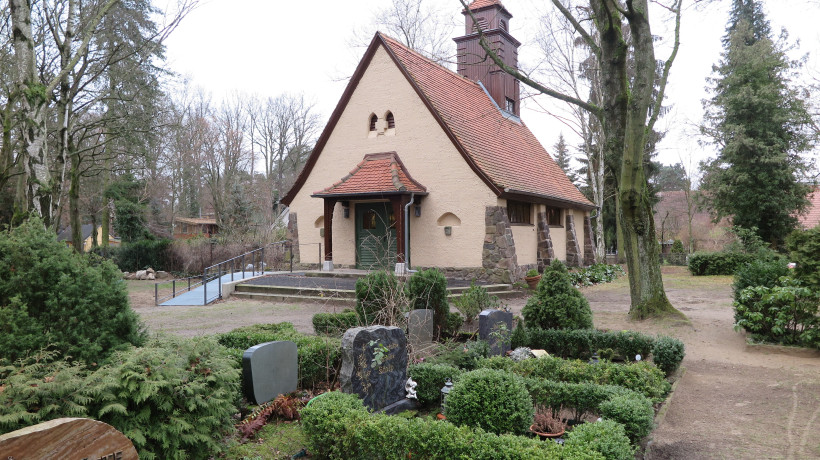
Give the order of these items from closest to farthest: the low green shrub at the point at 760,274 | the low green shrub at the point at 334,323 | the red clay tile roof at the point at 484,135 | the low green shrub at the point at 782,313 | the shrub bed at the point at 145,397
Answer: the shrub bed at the point at 145,397 → the low green shrub at the point at 782,313 → the low green shrub at the point at 334,323 → the low green shrub at the point at 760,274 → the red clay tile roof at the point at 484,135

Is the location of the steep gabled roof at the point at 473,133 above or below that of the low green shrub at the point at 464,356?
above

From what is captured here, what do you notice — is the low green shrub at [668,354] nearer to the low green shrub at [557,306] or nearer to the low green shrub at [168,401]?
the low green shrub at [557,306]

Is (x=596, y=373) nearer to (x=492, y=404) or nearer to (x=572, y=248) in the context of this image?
(x=492, y=404)

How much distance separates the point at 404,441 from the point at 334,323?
176 inches

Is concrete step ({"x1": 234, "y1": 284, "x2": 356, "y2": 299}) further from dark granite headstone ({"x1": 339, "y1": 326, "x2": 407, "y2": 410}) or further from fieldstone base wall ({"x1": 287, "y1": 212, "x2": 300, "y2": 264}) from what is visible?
dark granite headstone ({"x1": 339, "y1": 326, "x2": 407, "y2": 410})

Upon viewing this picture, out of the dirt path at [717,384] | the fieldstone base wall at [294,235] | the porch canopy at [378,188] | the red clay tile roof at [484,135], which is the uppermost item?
the red clay tile roof at [484,135]

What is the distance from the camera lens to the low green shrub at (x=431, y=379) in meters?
5.65

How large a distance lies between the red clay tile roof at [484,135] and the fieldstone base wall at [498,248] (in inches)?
36.6

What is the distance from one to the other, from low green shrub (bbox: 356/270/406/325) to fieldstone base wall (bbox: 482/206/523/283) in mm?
7417

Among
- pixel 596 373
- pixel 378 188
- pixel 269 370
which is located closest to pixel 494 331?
pixel 596 373

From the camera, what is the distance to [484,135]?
1838cm

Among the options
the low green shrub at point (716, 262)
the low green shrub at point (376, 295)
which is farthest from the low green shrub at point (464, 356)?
the low green shrub at point (716, 262)

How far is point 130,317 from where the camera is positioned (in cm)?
443

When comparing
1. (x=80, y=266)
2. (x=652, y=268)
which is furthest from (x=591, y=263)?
(x=80, y=266)
